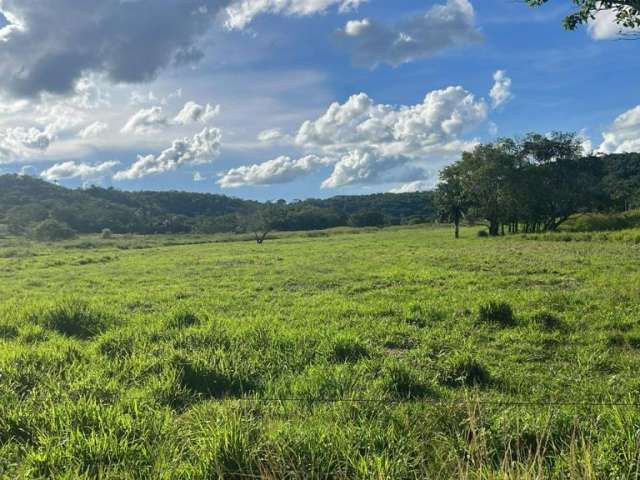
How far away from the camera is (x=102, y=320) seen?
12250 mm

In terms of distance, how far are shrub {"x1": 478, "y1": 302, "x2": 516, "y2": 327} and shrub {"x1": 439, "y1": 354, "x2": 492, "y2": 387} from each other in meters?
3.83

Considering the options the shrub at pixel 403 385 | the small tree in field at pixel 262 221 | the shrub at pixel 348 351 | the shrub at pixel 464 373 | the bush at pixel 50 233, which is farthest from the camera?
the bush at pixel 50 233

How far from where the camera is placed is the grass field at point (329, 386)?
14.9 ft

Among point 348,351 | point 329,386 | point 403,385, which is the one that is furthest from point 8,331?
point 403,385

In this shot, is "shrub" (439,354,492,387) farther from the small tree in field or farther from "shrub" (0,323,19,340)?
the small tree in field

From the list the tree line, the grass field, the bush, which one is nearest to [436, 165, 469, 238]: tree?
the tree line

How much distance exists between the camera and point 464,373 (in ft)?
25.7

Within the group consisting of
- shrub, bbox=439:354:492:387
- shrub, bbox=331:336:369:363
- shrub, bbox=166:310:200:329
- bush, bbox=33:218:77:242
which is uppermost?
bush, bbox=33:218:77:242

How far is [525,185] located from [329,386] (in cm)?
6285

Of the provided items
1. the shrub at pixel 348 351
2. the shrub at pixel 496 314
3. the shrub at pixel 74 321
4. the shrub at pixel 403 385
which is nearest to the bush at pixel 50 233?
the shrub at pixel 74 321

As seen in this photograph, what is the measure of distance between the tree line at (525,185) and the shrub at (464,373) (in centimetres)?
5867

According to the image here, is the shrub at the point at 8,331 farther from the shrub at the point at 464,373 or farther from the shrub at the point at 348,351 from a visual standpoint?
the shrub at the point at 464,373

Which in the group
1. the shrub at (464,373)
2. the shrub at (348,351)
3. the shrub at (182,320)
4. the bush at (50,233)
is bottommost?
the shrub at (464,373)

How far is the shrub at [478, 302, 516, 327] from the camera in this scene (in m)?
11.8
